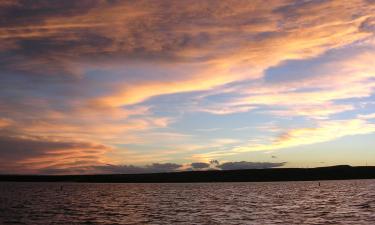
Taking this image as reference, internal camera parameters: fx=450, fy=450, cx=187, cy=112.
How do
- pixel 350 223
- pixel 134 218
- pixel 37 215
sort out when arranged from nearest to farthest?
pixel 350 223 < pixel 134 218 < pixel 37 215

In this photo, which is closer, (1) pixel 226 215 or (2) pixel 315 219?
(2) pixel 315 219

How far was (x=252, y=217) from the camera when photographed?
205ft

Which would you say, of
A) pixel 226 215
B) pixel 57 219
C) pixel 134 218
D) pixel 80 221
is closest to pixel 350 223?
pixel 226 215

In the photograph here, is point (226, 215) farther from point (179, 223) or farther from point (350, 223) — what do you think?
point (350, 223)

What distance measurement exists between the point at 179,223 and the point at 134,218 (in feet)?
29.5

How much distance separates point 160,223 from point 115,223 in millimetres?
5730

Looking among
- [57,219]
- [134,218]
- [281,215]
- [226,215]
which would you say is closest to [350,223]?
[281,215]

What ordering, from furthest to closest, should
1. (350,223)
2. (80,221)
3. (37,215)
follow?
(37,215), (80,221), (350,223)

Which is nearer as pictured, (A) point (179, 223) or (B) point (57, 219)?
(A) point (179, 223)

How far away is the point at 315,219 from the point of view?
60.2 metres

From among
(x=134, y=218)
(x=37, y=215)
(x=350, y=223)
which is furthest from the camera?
(x=37, y=215)

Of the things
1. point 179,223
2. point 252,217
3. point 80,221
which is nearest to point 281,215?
point 252,217

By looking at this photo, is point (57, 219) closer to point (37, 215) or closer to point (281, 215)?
point (37, 215)

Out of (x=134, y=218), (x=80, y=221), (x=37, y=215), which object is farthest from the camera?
(x=37, y=215)
